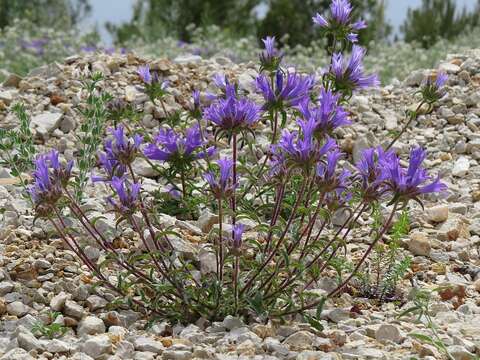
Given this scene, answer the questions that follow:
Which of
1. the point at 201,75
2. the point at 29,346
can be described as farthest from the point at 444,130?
the point at 29,346

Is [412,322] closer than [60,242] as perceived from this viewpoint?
Yes

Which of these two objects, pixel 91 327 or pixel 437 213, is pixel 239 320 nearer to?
pixel 91 327

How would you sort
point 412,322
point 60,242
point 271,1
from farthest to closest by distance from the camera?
point 271,1
point 60,242
point 412,322

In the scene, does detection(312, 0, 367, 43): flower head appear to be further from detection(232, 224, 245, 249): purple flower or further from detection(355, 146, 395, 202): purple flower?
detection(232, 224, 245, 249): purple flower

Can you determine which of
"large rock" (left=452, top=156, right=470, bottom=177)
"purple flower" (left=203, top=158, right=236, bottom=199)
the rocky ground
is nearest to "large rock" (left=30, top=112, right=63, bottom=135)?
the rocky ground

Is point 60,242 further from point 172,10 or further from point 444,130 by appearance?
point 172,10

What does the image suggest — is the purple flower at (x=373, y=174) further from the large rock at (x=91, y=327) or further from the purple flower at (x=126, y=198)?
the large rock at (x=91, y=327)

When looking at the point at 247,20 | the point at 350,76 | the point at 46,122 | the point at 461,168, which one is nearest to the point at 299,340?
the point at 350,76
